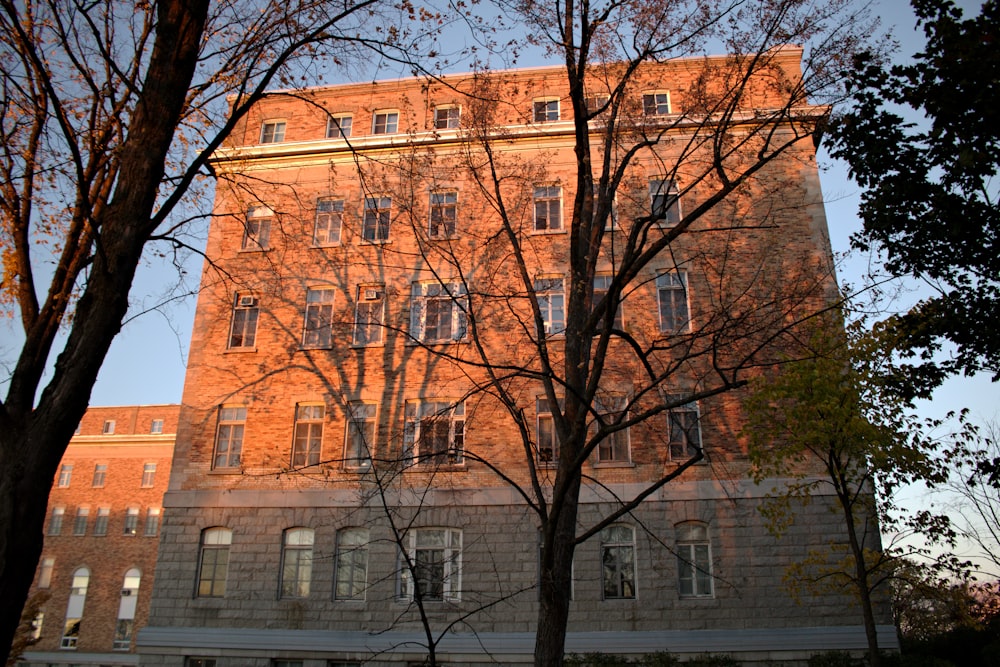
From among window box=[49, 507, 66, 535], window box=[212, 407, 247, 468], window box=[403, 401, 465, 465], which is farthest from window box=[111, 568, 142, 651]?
window box=[403, 401, 465, 465]

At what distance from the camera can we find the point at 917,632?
→ 24.7 m

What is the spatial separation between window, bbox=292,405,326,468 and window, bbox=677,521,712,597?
10.4 meters

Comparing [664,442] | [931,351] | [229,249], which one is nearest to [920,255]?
[931,351]

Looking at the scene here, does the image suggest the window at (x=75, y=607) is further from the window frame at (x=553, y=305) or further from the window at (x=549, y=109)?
the window at (x=549, y=109)

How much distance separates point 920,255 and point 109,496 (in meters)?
56.1

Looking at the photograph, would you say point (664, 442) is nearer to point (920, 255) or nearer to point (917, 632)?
point (920, 255)

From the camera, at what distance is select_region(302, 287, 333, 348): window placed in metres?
22.8

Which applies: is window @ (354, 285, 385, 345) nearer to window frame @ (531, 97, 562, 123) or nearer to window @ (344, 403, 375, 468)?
window @ (344, 403, 375, 468)

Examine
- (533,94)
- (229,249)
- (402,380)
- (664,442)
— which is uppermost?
(533,94)

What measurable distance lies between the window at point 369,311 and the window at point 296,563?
5.69 m

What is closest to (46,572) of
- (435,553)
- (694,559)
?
(435,553)

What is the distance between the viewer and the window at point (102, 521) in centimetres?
5394

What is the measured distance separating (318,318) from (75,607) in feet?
137

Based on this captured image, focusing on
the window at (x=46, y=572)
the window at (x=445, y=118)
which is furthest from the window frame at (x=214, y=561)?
the window at (x=46, y=572)
